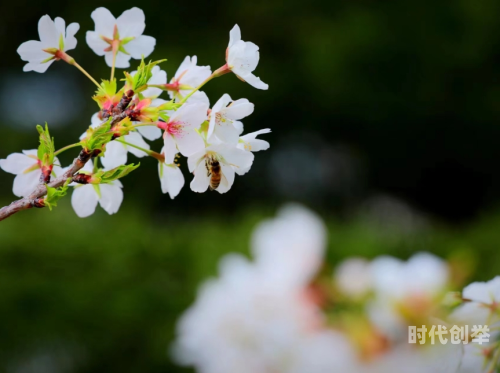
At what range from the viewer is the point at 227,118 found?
50cm

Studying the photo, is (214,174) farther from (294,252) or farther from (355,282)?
(294,252)

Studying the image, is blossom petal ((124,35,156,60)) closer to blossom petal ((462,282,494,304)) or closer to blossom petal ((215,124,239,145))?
blossom petal ((215,124,239,145))

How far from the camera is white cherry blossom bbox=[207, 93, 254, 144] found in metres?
0.49

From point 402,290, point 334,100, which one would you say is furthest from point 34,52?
point 334,100

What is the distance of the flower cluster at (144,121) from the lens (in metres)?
0.49

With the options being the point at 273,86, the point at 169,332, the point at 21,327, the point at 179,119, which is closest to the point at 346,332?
the point at 179,119

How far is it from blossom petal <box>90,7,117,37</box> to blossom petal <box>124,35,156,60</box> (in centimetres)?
2

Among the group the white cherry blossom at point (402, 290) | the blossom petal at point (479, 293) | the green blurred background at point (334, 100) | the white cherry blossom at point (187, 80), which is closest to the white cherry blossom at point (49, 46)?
the white cherry blossom at point (187, 80)

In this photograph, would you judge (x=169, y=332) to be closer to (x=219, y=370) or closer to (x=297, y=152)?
(x=219, y=370)

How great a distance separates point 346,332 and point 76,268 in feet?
5.62

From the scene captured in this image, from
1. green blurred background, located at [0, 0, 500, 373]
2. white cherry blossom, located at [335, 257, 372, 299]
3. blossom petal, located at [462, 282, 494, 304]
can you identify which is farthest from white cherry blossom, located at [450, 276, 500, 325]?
green blurred background, located at [0, 0, 500, 373]

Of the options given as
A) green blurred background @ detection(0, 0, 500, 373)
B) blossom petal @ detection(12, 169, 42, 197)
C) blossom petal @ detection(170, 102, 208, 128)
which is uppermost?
green blurred background @ detection(0, 0, 500, 373)

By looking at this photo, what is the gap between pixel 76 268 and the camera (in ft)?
8.39

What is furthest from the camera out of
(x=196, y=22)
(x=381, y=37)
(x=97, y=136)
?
(x=196, y=22)
